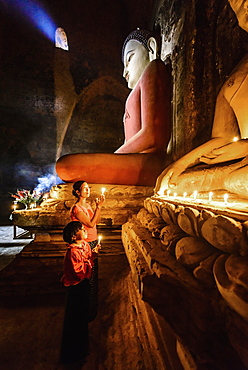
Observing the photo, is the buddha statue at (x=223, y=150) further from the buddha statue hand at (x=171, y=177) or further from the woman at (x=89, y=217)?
the woman at (x=89, y=217)

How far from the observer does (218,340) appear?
65 centimetres

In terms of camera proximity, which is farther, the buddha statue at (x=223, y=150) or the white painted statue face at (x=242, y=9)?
the white painted statue face at (x=242, y=9)

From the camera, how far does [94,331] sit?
1723 millimetres

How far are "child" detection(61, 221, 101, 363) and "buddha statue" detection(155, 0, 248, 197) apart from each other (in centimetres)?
111

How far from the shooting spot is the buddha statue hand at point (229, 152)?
1.68 meters

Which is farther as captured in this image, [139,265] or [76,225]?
[76,225]

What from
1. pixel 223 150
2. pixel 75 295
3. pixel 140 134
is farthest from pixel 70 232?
pixel 140 134

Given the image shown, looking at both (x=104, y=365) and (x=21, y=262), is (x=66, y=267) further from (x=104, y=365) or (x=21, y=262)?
(x=21, y=262)

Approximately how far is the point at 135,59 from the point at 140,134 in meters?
2.42

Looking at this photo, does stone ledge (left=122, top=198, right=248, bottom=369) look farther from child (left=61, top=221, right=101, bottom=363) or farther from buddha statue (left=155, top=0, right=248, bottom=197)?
buddha statue (left=155, top=0, right=248, bottom=197)

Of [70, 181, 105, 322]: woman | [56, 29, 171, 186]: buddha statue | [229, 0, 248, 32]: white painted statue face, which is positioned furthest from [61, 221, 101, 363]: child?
[229, 0, 248, 32]: white painted statue face

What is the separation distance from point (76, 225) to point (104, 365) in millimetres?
1093

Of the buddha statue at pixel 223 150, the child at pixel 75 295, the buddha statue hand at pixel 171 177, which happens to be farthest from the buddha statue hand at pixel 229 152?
the child at pixel 75 295

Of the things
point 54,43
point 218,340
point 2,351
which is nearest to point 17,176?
point 54,43
